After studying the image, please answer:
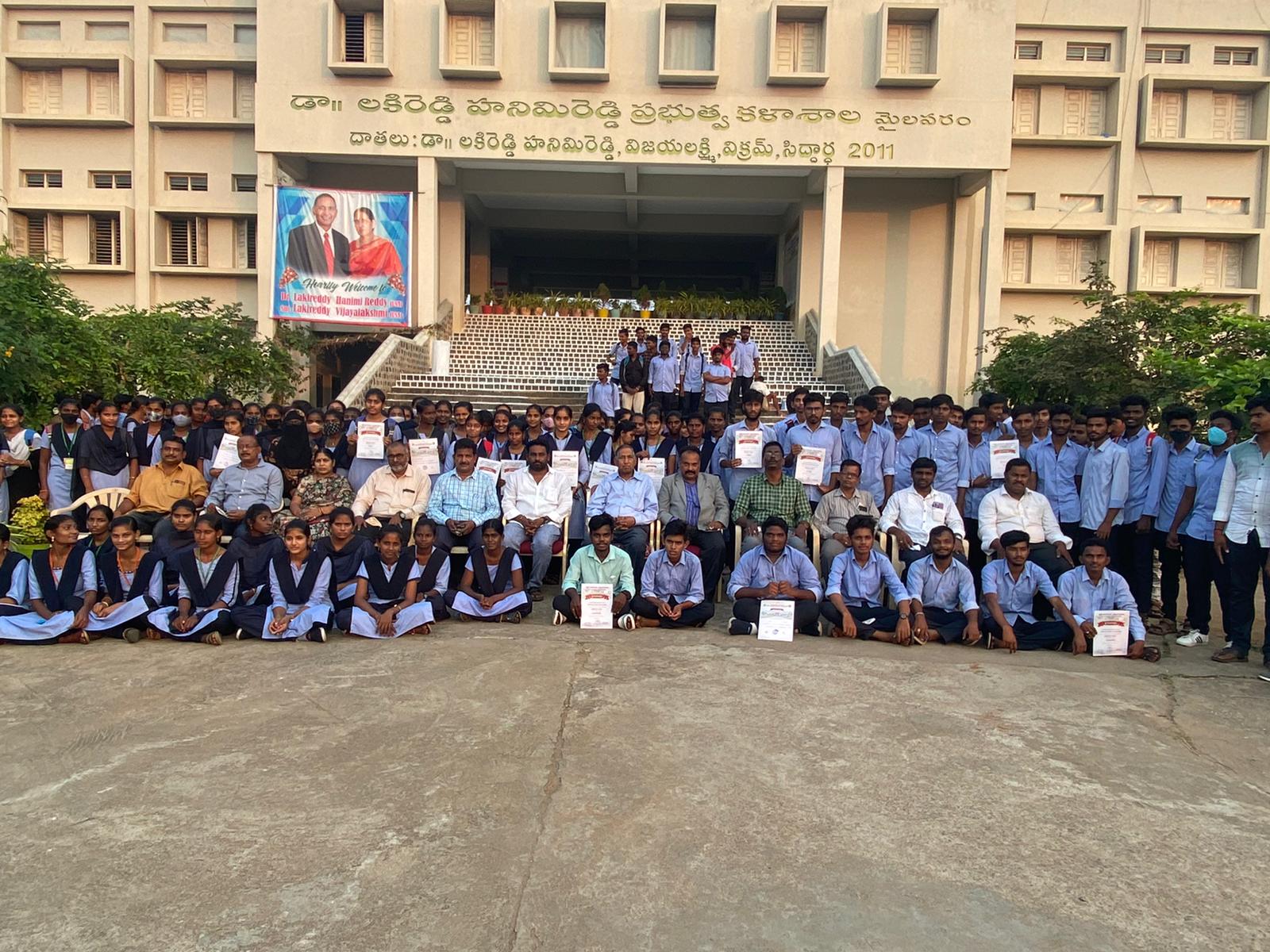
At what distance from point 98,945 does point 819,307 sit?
711 inches

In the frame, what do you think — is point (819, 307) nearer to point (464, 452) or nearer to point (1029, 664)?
point (464, 452)

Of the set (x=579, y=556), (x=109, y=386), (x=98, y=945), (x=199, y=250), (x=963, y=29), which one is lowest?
(x=98, y=945)

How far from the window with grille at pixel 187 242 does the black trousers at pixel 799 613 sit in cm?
2026

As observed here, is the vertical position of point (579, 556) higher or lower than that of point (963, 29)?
lower

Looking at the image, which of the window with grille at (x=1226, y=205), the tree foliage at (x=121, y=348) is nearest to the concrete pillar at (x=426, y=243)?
the tree foliage at (x=121, y=348)

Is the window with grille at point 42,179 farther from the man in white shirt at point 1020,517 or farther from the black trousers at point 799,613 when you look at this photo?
the man in white shirt at point 1020,517

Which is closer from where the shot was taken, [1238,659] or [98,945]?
[98,945]

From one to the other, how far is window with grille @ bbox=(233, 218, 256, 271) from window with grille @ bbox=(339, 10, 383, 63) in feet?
17.8

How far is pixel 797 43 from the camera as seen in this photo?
19312 mm

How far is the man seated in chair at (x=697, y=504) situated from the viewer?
8.12m

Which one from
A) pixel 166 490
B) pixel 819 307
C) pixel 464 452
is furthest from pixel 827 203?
pixel 166 490

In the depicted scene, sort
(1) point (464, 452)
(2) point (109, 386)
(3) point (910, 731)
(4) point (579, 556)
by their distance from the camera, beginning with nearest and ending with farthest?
(3) point (910, 731)
(4) point (579, 556)
(1) point (464, 452)
(2) point (109, 386)

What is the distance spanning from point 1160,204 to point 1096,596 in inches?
790

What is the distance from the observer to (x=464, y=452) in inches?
327
